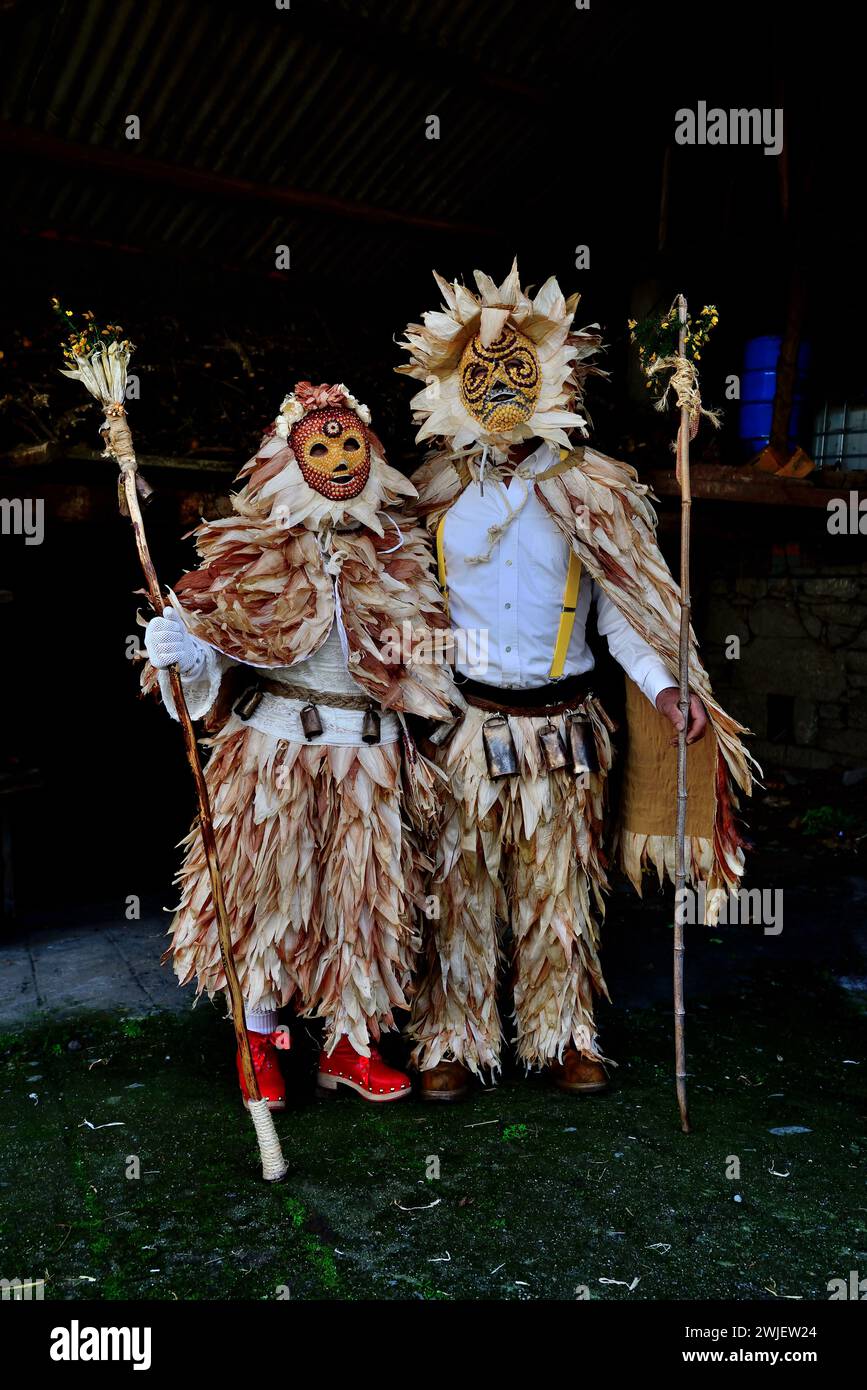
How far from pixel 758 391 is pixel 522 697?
3.79 metres

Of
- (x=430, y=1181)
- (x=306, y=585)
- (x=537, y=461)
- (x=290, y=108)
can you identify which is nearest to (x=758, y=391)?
(x=290, y=108)

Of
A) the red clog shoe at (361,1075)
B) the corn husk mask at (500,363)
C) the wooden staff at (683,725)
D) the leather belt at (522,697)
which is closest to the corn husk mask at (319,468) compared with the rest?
the corn husk mask at (500,363)

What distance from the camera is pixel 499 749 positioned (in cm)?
290

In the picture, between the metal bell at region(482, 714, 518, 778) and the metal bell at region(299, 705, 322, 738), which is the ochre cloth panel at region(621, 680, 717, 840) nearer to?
the metal bell at region(482, 714, 518, 778)

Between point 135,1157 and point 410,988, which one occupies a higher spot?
point 410,988

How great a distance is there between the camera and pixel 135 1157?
8.55ft

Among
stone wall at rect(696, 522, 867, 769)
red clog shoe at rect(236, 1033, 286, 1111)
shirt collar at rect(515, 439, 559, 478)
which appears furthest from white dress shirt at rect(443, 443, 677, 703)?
stone wall at rect(696, 522, 867, 769)

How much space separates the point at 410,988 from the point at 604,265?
13.8 feet

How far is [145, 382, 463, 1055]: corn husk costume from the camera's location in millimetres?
2760

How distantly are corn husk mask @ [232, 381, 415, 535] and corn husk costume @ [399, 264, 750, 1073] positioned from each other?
23 cm

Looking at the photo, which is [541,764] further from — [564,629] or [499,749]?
[564,629]
